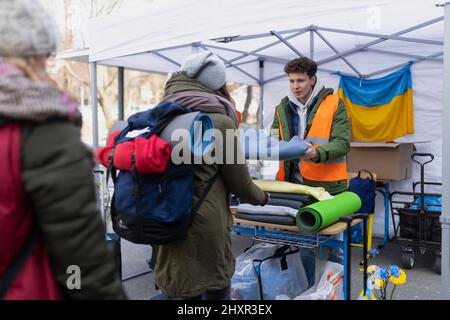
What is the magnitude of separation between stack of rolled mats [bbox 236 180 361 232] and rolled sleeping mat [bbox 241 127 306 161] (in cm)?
28

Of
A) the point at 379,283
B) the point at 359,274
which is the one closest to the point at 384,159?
the point at 359,274

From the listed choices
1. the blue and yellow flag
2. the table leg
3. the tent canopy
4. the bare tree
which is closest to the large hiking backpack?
the tent canopy

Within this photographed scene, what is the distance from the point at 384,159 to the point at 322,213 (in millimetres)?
2567

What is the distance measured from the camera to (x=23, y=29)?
0.94m

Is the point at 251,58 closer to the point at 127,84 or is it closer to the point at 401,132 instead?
the point at 401,132

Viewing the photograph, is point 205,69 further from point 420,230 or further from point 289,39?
point 289,39

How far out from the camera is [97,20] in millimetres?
3973

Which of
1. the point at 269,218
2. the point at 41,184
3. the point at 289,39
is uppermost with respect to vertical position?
the point at 289,39

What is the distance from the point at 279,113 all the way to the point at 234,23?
0.70 metres

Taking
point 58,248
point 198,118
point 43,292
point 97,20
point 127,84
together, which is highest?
point 127,84

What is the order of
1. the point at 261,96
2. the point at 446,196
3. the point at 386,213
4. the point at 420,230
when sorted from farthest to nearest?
1. the point at 261,96
2. the point at 386,213
3. the point at 420,230
4. the point at 446,196

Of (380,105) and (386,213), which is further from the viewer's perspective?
(380,105)

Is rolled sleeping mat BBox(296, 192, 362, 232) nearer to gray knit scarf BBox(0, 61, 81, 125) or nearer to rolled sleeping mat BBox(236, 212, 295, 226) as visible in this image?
rolled sleeping mat BBox(236, 212, 295, 226)
